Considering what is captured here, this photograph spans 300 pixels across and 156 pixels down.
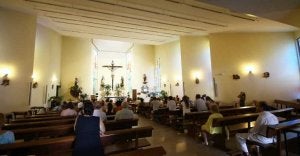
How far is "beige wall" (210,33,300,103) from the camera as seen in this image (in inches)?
333

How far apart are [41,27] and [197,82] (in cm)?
890

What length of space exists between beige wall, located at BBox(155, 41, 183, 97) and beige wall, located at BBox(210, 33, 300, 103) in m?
2.66

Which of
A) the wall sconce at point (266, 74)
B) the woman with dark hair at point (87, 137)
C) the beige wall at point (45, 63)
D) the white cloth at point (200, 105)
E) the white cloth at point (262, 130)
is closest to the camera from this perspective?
the woman with dark hair at point (87, 137)

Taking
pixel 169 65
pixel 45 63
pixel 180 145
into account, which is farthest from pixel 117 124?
pixel 169 65

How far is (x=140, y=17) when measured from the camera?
7551 millimetres

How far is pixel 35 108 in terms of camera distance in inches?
301

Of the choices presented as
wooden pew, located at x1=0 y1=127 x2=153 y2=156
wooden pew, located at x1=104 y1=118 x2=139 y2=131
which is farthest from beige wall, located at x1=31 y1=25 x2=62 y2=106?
wooden pew, located at x1=0 y1=127 x2=153 y2=156

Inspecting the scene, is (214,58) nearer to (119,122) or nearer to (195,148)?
(195,148)

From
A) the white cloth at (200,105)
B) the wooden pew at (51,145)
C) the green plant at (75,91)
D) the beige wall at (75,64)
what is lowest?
the wooden pew at (51,145)

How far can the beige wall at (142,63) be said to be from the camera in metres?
14.3

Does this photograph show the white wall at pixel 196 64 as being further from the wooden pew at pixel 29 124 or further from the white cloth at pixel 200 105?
the wooden pew at pixel 29 124

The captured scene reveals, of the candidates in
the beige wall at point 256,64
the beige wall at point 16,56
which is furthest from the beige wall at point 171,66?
the beige wall at point 16,56

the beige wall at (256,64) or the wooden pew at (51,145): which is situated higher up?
the beige wall at (256,64)

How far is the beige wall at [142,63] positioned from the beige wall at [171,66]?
130 cm
